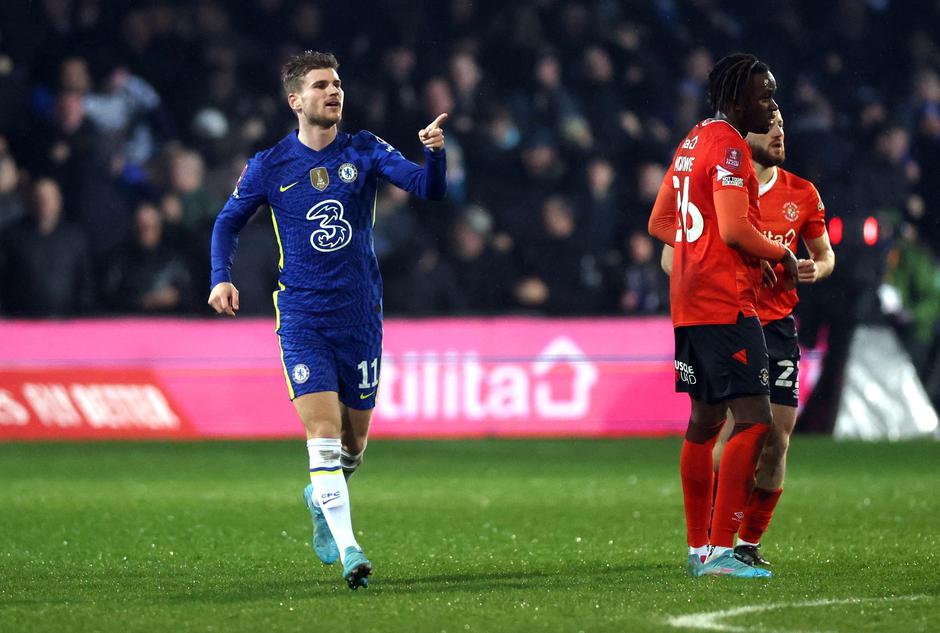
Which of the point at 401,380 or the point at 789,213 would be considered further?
the point at 401,380

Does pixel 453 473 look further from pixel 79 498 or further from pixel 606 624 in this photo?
pixel 606 624

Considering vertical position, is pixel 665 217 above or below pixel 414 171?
below

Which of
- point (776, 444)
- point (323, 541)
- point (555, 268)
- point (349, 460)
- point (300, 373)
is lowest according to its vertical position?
point (323, 541)

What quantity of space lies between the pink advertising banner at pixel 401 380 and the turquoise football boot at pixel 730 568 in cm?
833

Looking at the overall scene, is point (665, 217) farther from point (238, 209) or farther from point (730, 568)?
point (238, 209)

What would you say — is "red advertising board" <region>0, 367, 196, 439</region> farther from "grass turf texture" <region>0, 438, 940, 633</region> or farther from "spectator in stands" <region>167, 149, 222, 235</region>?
"spectator in stands" <region>167, 149, 222, 235</region>

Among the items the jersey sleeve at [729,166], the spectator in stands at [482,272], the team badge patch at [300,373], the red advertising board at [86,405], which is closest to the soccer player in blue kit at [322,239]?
the team badge patch at [300,373]

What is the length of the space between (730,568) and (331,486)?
1.57 meters

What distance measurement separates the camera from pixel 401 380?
14617 mm

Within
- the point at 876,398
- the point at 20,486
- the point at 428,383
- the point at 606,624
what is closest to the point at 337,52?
the point at 428,383

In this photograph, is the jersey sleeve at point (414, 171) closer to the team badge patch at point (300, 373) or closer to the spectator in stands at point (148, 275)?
the team badge patch at point (300, 373)

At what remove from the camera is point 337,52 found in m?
18.0

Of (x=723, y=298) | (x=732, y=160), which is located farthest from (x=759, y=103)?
(x=723, y=298)

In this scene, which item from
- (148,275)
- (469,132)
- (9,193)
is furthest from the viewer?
(469,132)
